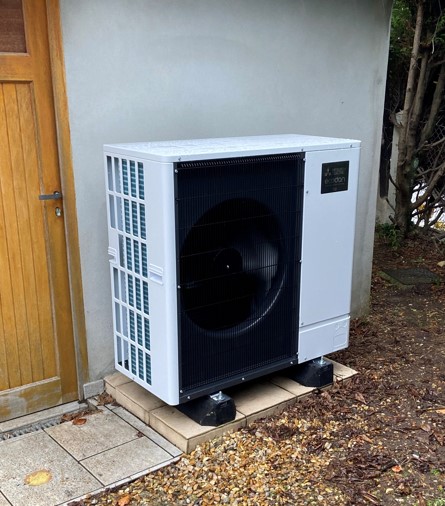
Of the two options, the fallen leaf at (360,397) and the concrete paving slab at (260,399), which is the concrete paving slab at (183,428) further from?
the fallen leaf at (360,397)

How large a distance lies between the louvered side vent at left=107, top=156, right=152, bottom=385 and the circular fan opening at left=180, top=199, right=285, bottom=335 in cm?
23

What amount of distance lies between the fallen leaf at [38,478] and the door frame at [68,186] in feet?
2.20

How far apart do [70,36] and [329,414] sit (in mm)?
2301

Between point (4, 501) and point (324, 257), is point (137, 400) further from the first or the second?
point (324, 257)

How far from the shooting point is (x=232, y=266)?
2.88 m

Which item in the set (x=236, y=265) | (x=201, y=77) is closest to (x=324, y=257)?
(x=236, y=265)

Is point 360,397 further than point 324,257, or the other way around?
point 360,397

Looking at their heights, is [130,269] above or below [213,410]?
above

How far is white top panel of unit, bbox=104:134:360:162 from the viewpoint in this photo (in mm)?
2551

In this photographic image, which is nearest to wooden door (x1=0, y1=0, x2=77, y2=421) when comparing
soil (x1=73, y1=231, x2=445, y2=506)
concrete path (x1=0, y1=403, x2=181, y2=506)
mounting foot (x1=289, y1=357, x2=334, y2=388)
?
concrete path (x1=0, y1=403, x2=181, y2=506)

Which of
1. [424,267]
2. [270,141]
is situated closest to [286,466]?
[270,141]

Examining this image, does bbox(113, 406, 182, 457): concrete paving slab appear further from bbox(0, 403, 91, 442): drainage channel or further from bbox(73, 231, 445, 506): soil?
bbox(0, 403, 91, 442): drainage channel

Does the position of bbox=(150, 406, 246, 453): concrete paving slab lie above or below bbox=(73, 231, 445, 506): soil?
above

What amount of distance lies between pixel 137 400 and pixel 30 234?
1.02 metres
